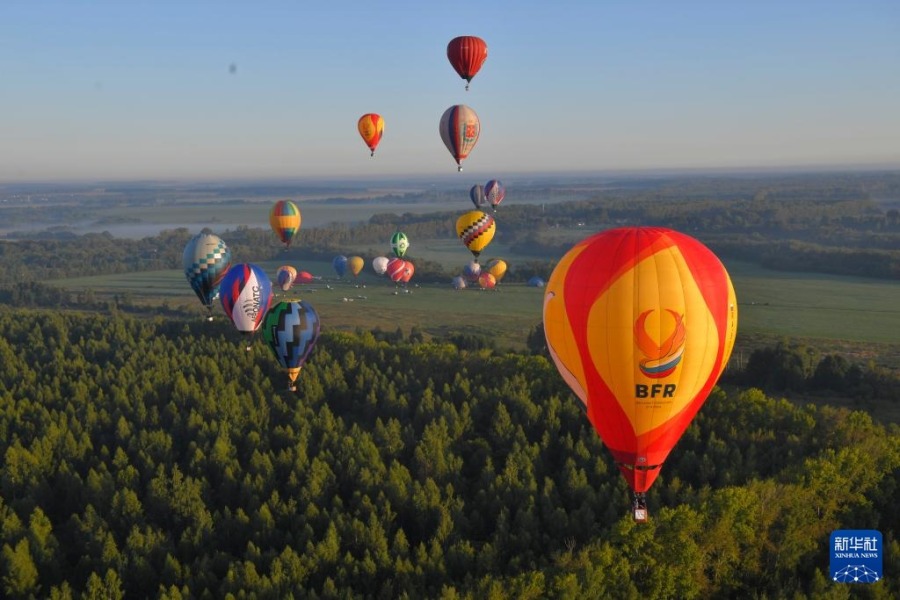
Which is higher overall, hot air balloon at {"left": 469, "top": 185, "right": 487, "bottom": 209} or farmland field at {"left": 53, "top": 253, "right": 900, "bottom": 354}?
hot air balloon at {"left": 469, "top": 185, "right": 487, "bottom": 209}

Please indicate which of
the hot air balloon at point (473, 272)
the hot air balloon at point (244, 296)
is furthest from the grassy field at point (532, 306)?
the hot air balloon at point (244, 296)

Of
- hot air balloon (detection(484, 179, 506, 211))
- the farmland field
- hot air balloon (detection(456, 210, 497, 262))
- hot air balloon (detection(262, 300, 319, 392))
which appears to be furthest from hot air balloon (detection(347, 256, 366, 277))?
hot air balloon (detection(262, 300, 319, 392))

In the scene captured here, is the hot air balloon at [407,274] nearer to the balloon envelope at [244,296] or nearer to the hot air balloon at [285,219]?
the hot air balloon at [285,219]

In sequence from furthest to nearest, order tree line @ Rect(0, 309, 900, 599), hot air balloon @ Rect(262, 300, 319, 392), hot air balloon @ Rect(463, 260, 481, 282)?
1. hot air balloon @ Rect(463, 260, 481, 282)
2. hot air balloon @ Rect(262, 300, 319, 392)
3. tree line @ Rect(0, 309, 900, 599)

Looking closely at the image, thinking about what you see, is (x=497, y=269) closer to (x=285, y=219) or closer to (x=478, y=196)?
(x=478, y=196)

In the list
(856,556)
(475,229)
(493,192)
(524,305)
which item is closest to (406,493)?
(856,556)

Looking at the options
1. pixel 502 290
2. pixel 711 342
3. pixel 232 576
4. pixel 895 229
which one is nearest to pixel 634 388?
pixel 711 342

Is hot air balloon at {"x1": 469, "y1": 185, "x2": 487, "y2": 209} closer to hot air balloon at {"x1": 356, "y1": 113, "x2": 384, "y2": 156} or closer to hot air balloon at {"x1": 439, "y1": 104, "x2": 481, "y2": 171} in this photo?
hot air balloon at {"x1": 356, "y1": 113, "x2": 384, "y2": 156}
